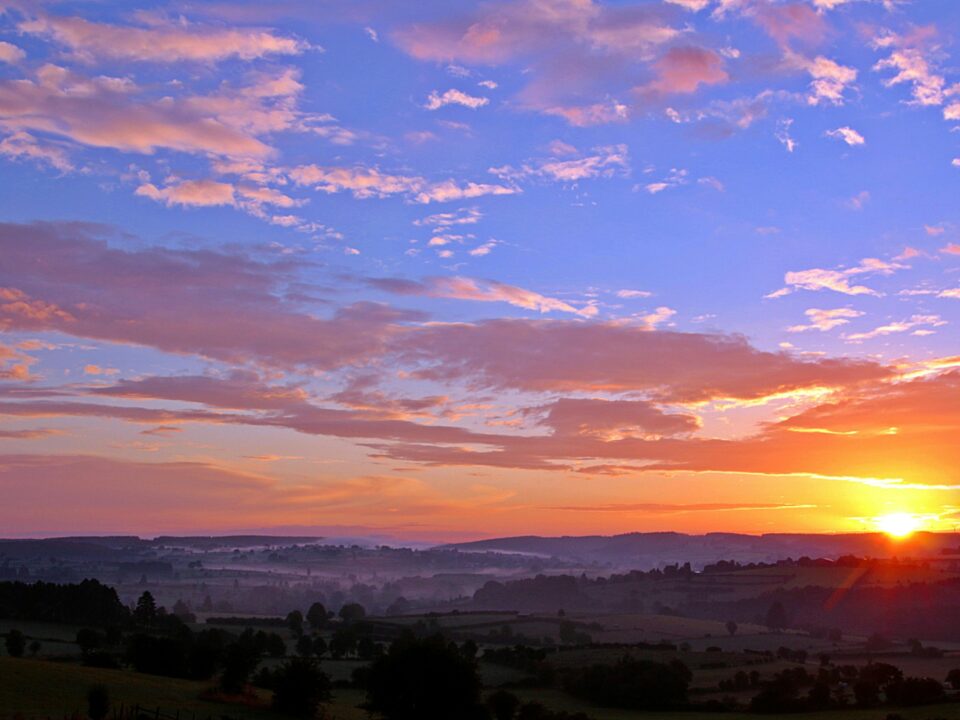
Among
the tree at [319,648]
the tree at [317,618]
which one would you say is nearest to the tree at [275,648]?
the tree at [319,648]

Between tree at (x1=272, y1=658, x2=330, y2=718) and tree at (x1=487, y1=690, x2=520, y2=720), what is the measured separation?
13.4 metres

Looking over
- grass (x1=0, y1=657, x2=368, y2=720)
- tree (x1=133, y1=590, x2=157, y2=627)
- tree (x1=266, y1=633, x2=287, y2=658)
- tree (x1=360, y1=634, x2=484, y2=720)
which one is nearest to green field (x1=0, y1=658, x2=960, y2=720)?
grass (x1=0, y1=657, x2=368, y2=720)

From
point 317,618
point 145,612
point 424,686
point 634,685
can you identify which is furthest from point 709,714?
point 317,618

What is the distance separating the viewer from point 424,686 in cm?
7300

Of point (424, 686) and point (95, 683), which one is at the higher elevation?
point (95, 683)

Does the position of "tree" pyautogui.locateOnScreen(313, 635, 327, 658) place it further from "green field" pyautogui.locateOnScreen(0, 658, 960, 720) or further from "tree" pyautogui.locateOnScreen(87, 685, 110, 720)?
"tree" pyautogui.locateOnScreen(87, 685, 110, 720)

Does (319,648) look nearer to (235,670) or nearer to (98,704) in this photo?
(235,670)

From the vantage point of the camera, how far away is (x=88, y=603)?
15238 centimetres

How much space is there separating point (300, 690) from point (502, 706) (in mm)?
16314

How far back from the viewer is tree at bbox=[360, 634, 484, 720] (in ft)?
238

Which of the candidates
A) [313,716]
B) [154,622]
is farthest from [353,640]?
[313,716]

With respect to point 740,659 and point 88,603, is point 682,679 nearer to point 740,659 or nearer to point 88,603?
point 740,659

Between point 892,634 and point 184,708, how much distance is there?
562 feet

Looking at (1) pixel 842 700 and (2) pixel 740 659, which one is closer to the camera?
(1) pixel 842 700
